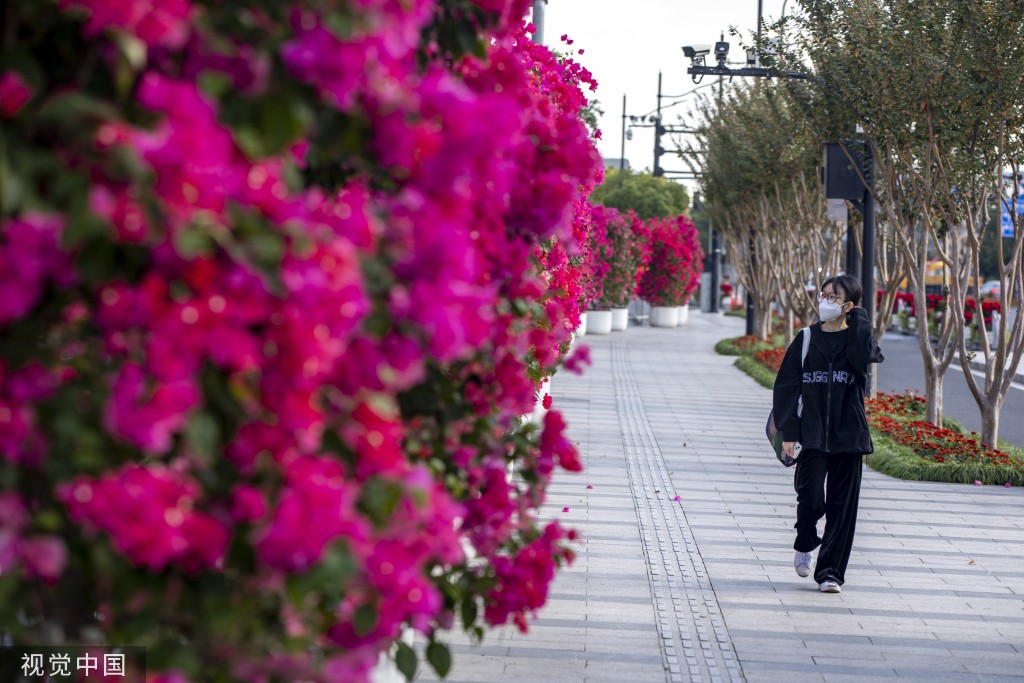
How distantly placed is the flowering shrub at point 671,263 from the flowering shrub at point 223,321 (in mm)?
32685

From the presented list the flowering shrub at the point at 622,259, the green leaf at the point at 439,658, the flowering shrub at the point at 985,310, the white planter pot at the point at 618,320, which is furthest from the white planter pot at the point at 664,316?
the green leaf at the point at 439,658

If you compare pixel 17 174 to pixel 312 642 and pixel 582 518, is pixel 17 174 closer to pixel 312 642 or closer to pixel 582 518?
pixel 312 642

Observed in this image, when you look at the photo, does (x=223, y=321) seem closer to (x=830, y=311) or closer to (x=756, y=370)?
(x=830, y=311)

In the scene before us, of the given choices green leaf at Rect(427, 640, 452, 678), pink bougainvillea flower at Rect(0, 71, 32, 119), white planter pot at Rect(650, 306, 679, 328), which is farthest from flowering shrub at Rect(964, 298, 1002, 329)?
pink bougainvillea flower at Rect(0, 71, 32, 119)

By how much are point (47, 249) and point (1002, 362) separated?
35.7ft

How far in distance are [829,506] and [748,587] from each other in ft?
2.04

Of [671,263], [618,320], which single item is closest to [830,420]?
[618,320]

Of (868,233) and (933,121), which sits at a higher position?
(933,121)

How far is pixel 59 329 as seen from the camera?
1682mm

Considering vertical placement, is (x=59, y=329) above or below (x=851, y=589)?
above

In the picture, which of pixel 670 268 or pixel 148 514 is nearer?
pixel 148 514

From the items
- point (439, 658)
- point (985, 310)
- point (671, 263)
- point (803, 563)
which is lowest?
point (803, 563)

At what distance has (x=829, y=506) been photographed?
22.2 feet

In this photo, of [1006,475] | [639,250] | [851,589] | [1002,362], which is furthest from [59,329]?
[639,250]
